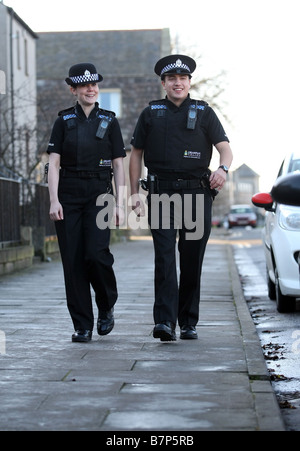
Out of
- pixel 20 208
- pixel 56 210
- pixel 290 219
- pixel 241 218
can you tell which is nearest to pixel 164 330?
pixel 56 210

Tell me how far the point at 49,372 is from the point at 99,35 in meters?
44.7

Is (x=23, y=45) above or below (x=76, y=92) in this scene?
above

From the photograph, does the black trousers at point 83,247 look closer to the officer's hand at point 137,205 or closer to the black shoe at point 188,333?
the officer's hand at point 137,205

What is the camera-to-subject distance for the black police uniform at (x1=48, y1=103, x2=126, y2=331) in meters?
7.01

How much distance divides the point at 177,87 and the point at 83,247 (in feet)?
4.54

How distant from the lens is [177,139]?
274 inches

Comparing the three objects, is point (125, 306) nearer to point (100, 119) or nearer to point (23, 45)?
point (100, 119)

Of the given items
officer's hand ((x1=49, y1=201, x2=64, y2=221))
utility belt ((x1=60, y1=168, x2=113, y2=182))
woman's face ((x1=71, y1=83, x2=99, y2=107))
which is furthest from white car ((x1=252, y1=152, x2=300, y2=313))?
officer's hand ((x1=49, y1=201, x2=64, y2=221))

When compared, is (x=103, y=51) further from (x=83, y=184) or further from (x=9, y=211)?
(x=83, y=184)

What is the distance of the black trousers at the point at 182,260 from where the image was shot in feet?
22.7

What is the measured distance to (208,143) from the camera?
278 inches

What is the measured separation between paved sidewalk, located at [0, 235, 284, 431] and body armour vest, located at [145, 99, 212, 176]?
132 cm
